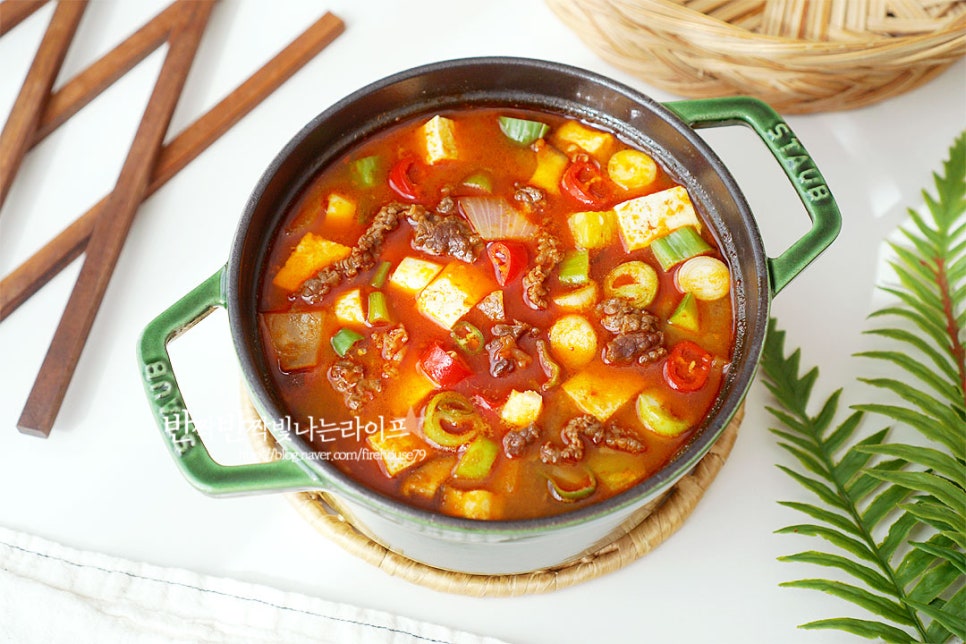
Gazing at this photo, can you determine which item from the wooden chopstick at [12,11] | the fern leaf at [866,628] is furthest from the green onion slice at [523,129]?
the wooden chopstick at [12,11]

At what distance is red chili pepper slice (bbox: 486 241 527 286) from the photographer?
249cm

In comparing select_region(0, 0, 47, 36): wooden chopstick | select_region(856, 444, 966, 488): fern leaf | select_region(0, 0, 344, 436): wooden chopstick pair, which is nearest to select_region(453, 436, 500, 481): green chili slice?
select_region(856, 444, 966, 488): fern leaf

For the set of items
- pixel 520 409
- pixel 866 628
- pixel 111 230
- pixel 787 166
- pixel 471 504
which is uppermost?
pixel 111 230

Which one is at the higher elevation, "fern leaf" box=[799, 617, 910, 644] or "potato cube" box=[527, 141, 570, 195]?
"potato cube" box=[527, 141, 570, 195]

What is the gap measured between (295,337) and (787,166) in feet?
4.30

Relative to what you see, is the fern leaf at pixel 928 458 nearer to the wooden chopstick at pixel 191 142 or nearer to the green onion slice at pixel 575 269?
the green onion slice at pixel 575 269

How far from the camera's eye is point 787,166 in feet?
7.95

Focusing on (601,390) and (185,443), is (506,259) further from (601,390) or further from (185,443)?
(185,443)

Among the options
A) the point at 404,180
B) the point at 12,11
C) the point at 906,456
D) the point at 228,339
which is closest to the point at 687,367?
the point at 906,456

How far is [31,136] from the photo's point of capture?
319cm

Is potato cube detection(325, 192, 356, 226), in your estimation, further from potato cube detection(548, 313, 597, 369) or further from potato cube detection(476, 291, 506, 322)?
potato cube detection(548, 313, 597, 369)

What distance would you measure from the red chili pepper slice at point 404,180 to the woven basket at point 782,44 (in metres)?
0.88

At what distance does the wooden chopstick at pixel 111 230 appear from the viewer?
9.43 ft

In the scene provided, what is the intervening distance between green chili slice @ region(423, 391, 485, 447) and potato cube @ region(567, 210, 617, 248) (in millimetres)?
556
